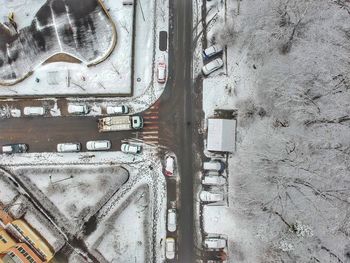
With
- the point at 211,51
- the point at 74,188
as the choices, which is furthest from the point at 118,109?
the point at 211,51

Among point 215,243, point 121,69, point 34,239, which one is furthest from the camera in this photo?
point 121,69

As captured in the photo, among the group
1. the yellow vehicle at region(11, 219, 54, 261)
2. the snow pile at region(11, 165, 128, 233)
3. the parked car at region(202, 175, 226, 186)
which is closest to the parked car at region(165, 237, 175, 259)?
the parked car at region(202, 175, 226, 186)

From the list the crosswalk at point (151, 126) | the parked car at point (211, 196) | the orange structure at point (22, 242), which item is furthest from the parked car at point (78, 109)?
the parked car at point (211, 196)

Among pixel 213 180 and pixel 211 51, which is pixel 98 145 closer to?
pixel 213 180

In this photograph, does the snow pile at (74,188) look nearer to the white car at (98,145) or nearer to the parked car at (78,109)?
the white car at (98,145)

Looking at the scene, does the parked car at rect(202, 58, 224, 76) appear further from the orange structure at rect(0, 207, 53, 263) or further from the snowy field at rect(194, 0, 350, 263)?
the orange structure at rect(0, 207, 53, 263)

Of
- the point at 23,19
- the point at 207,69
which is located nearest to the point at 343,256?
the point at 207,69
